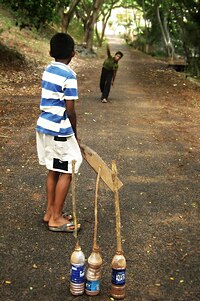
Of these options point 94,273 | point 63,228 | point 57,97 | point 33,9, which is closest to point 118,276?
point 94,273

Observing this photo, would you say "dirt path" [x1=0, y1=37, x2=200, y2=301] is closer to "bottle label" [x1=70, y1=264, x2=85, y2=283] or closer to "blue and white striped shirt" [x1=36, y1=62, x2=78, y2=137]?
"bottle label" [x1=70, y1=264, x2=85, y2=283]

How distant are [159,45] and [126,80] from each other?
25453 millimetres

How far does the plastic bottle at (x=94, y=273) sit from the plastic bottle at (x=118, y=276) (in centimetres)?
12

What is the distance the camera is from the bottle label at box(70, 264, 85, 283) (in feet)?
10.9

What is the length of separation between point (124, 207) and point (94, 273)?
1.94 meters

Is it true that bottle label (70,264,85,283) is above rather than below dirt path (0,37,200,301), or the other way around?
above

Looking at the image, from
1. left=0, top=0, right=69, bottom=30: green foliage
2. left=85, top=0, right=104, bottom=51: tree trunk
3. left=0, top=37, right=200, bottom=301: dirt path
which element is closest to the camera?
left=0, top=37, right=200, bottom=301: dirt path

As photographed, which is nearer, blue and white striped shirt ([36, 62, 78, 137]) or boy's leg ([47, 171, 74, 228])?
blue and white striped shirt ([36, 62, 78, 137])

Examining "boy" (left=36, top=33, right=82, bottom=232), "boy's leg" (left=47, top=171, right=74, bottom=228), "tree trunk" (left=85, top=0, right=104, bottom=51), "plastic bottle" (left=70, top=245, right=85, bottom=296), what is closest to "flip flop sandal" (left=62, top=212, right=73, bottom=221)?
"boy's leg" (left=47, top=171, right=74, bottom=228)

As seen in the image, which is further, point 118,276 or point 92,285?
point 92,285

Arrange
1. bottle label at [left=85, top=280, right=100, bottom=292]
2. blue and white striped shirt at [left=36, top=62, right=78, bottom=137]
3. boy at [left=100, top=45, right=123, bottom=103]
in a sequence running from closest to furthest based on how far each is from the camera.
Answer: bottle label at [left=85, top=280, right=100, bottom=292] < blue and white striped shirt at [left=36, top=62, right=78, bottom=137] < boy at [left=100, top=45, right=123, bottom=103]

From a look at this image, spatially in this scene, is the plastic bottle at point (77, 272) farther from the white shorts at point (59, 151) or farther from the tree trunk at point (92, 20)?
the tree trunk at point (92, 20)

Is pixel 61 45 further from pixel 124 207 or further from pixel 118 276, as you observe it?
pixel 118 276

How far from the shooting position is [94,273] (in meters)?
3.35
